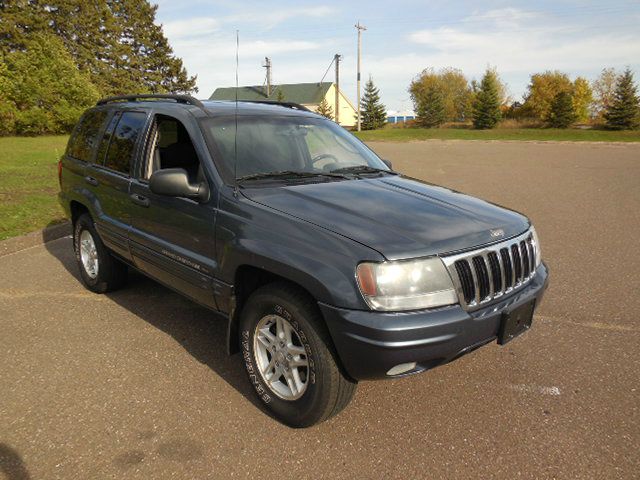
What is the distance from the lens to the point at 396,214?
2883 millimetres

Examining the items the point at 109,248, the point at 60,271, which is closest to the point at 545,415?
the point at 109,248

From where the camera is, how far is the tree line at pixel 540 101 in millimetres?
45062

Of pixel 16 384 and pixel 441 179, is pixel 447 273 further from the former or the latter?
pixel 441 179

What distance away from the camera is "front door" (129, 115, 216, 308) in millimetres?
3273

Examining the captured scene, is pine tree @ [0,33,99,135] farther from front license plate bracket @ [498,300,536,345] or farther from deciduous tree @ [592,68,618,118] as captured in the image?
deciduous tree @ [592,68,618,118]

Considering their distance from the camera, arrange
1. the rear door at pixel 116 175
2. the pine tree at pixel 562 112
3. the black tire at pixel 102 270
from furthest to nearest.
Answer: the pine tree at pixel 562 112, the black tire at pixel 102 270, the rear door at pixel 116 175

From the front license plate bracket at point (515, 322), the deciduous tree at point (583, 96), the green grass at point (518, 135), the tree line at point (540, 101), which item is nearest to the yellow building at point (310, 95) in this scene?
the tree line at point (540, 101)

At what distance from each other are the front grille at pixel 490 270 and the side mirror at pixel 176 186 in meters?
1.58

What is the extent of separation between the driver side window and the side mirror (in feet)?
1.46

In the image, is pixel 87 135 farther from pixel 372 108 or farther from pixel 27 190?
pixel 372 108

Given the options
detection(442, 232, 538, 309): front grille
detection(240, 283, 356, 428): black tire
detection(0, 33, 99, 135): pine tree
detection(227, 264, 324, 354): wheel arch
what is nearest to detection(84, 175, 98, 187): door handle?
detection(227, 264, 324, 354): wheel arch

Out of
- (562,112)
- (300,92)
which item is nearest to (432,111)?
(562,112)

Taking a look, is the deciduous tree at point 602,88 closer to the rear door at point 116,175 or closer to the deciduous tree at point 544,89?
the deciduous tree at point 544,89

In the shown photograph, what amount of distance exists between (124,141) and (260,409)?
8.45ft
